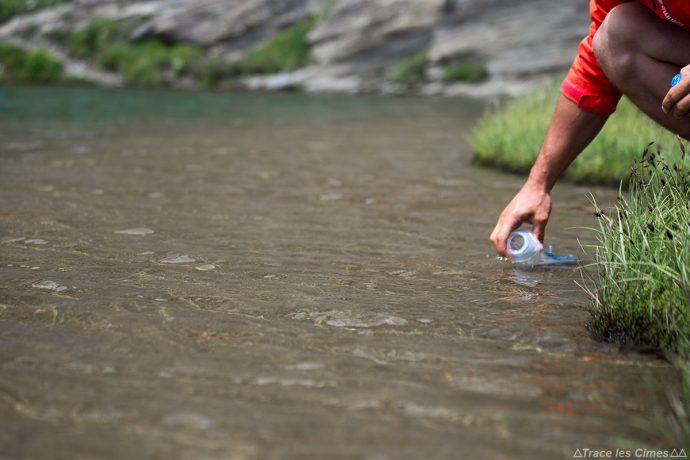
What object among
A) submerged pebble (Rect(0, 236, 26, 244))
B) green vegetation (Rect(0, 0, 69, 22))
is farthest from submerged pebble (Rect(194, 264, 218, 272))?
green vegetation (Rect(0, 0, 69, 22))

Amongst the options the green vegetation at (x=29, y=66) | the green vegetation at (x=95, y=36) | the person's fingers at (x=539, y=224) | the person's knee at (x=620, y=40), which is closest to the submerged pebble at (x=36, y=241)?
the person's fingers at (x=539, y=224)

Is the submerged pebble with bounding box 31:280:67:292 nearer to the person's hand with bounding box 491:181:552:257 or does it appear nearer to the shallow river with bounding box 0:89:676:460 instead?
the shallow river with bounding box 0:89:676:460

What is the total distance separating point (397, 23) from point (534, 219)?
102 ft

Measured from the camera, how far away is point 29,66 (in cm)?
3497

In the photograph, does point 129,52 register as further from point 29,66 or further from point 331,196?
point 331,196

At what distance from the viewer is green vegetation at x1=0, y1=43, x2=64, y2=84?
112 ft

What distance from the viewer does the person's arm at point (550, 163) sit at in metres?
3.49

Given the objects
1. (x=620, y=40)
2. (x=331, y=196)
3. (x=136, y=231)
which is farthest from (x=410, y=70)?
(x=620, y=40)

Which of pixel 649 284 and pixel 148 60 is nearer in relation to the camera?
pixel 649 284

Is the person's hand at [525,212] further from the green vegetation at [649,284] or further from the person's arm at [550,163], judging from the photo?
the green vegetation at [649,284]

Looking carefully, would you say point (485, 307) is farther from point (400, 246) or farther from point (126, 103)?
point (126, 103)

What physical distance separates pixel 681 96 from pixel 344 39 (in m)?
31.6

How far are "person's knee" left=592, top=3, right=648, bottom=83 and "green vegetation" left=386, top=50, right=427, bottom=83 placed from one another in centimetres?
2658

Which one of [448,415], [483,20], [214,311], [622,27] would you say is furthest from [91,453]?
[483,20]
